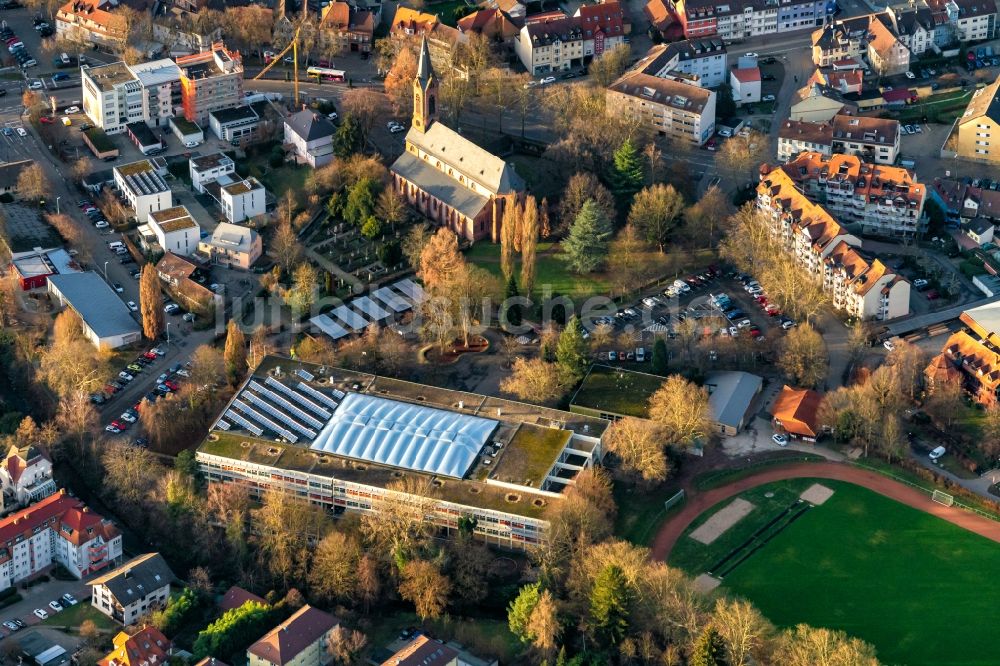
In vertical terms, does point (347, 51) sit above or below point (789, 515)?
above

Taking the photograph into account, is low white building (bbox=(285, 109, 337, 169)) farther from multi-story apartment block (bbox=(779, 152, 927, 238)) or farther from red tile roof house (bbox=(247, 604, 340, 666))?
red tile roof house (bbox=(247, 604, 340, 666))

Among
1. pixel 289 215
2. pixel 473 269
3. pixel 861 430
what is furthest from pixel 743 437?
pixel 289 215

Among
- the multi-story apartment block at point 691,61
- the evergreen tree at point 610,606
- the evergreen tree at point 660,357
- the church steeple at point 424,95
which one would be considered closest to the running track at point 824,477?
the evergreen tree at point 610,606

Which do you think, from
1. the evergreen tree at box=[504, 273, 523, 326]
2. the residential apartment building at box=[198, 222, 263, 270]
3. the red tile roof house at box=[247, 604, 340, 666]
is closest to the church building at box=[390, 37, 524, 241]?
the evergreen tree at box=[504, 273, 523, 326]

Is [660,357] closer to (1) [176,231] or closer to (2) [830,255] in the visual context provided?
(2) [830,255]

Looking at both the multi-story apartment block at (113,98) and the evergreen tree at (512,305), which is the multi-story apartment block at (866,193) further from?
the multi-story apartment block at (113,98)

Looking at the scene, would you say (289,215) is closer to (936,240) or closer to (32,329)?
(32,329)

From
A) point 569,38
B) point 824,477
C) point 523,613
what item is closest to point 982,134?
point 569,38
